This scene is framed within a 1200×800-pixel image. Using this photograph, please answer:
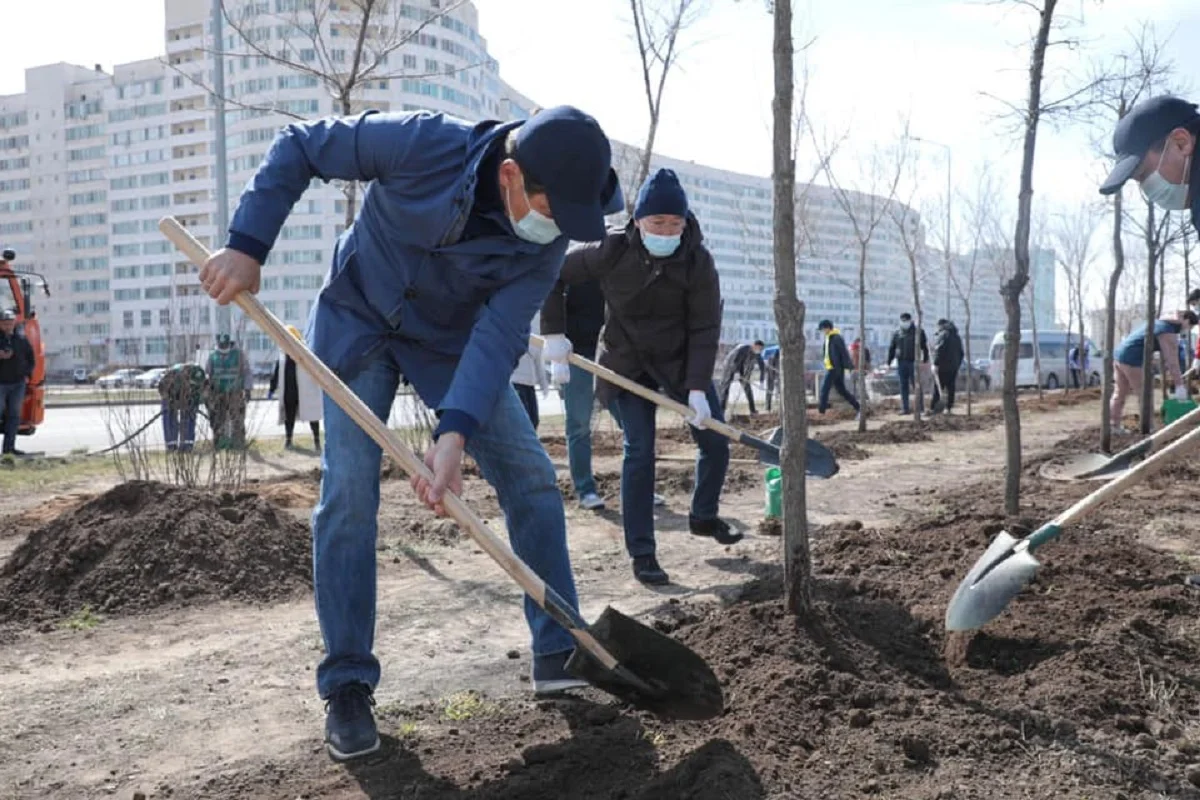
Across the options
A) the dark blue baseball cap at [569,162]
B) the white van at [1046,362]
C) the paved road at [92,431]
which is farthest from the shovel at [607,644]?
the white van at [1046,362]

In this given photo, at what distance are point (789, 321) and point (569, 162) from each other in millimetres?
1055

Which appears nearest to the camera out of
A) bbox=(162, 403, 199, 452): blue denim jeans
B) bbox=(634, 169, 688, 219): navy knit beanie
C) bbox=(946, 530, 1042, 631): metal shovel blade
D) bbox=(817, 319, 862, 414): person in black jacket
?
bbox=(946, 530, 1042, 631): metal shovel blade

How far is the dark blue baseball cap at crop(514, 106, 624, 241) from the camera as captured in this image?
7.83 feet

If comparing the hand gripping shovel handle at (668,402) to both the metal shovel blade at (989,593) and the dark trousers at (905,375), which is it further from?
the dark trousers at (905,375)

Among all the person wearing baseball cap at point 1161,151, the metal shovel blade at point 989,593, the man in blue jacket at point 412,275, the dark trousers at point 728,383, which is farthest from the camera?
the dark trousers at point 728,383

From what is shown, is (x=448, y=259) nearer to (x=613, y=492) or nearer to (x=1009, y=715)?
(x=1009, y=715)

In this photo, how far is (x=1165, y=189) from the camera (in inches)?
138

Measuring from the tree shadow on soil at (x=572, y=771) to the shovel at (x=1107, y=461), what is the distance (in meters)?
2.34

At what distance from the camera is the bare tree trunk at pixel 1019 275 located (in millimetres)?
5184

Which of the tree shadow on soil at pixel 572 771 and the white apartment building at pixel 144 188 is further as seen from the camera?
the white apartment building at pixel 144 188

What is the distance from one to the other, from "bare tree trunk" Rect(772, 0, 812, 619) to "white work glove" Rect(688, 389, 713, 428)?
1665 millimetres

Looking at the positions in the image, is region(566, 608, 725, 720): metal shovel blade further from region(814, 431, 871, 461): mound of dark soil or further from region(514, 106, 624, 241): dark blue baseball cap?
region(814, 431, 871, 461): mound of dark soil

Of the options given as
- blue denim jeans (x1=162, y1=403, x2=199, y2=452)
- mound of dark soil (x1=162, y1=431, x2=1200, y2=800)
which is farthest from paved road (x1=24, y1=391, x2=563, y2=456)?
mound of dark soil (x1=162, y1=431, x2=1200, y2=800)

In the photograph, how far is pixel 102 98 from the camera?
8994cm
